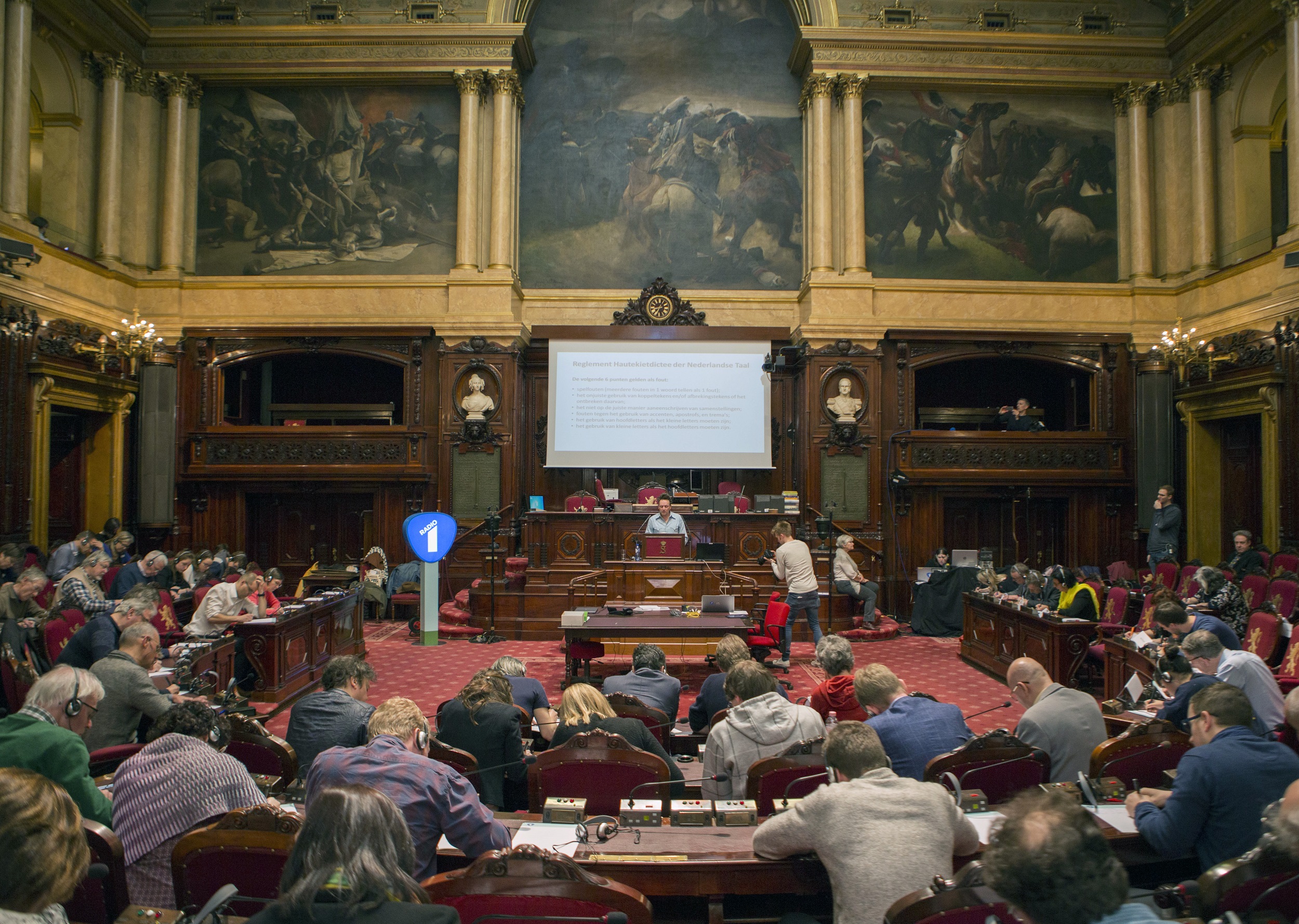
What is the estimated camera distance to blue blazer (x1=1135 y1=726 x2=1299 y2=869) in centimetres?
276

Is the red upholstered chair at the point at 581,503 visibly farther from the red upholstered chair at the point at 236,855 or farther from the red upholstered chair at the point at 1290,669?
the red upholstered chair at the point at 236,855

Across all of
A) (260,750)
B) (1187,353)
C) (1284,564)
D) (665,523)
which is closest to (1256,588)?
(1284,564)

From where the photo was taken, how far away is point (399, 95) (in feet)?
48.0

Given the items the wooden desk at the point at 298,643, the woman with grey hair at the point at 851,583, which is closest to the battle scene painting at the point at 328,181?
the wooden desk at the point at 298,643

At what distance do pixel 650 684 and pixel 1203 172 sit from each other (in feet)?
45.0

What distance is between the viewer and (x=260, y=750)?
3.70 meters

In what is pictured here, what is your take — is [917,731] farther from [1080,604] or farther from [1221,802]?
[1080,604]

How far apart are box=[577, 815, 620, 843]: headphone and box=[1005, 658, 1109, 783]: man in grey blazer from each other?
6.18 ft

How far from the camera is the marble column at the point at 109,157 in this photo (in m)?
13.3

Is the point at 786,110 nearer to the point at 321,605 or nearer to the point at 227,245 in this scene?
the point at 227,245

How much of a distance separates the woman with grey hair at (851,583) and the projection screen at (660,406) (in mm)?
3107

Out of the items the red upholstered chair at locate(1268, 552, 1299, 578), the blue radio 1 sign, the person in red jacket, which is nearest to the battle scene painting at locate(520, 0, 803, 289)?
the blue radio 1 sign

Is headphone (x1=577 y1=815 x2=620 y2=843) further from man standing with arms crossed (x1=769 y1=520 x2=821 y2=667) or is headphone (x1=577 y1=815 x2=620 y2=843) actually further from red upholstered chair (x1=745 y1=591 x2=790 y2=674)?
man standing with arms crossed (x1=769 y1=520 x2=821 y2=667)

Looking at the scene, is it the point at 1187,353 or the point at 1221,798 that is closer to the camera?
the point at 1221,798
